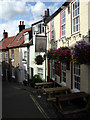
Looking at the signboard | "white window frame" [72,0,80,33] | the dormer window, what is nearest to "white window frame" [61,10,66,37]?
"white window frame" [72,0,80,33]

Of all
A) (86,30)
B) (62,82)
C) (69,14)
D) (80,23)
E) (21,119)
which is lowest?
(21,119)

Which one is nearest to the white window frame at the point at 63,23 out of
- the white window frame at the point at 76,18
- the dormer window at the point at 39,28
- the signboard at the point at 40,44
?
the white window frame at the point at 76,18

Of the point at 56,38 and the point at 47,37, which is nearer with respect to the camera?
the point at 56,38

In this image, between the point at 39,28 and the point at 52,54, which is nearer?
the point at 52,54

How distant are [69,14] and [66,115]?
5.68 metres

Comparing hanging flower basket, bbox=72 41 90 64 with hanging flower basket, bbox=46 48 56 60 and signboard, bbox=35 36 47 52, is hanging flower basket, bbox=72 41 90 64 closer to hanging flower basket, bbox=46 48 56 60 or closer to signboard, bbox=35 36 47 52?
hanging flower basket, bbox=46 48 56 60

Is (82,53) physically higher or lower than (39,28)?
lower

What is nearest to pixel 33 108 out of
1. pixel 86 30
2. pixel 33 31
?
pixel 86 30

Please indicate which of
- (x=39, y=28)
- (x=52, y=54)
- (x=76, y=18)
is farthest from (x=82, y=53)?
(x=39, y=28)

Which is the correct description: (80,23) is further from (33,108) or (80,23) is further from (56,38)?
(33,108)

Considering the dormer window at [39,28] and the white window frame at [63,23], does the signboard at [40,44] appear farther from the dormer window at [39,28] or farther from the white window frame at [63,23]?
the dormer window at [39,28]

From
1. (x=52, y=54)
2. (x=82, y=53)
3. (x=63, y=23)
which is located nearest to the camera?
(x=82, y=53)

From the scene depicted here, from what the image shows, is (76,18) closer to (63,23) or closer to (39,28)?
(63,23)

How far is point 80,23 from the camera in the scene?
21.1 feet
